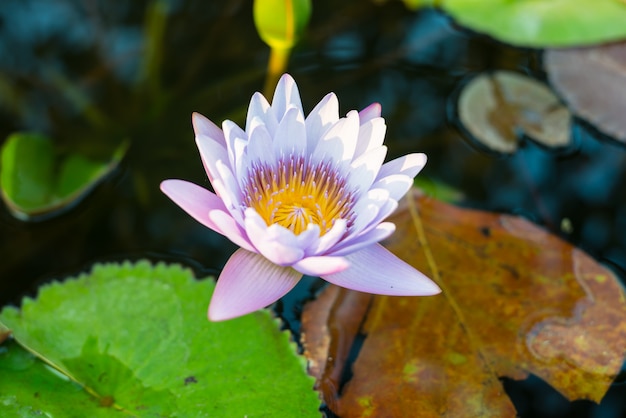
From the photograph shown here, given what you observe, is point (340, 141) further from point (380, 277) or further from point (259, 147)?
point (380, 277)

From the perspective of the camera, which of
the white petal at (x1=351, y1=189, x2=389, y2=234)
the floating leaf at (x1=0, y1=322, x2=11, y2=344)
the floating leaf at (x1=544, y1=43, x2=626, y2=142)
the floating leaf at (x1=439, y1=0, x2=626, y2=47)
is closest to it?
the white petal at (x1=351, y1=189, x2=389, y2=234)

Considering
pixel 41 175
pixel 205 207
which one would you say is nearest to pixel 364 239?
pixel 205 207

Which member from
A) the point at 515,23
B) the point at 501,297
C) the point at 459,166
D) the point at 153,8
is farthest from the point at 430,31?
the point at 501,297

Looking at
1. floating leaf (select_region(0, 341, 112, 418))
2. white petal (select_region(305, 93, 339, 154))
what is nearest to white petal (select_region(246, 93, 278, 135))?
white petal (select_region(305, 93, 339, 154))

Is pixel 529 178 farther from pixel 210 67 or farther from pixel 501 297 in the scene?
pixel 210 67

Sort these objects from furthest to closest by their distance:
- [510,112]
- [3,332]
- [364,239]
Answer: [510,112], [3,332], [364,239]

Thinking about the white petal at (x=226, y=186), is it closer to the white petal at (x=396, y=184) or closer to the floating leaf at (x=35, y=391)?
the white petal at (x=396, y=184)

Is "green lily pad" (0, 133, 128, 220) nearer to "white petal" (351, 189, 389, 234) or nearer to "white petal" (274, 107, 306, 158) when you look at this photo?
"white petal" (274, 107, 306, 158)
